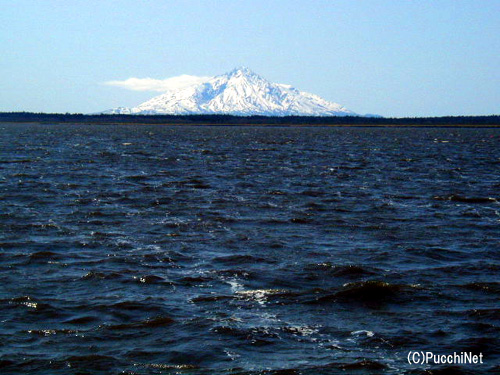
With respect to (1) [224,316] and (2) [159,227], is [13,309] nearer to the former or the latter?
(1) [224,316]

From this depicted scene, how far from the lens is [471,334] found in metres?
11.2

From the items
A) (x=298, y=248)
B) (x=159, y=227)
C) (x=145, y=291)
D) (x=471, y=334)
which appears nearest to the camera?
(x=471, y=334)

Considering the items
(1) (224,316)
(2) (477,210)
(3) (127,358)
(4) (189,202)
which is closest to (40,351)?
(3) (127,358)

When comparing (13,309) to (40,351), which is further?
(13,309)

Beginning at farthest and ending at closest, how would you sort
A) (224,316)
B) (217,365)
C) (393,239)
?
(393,239) → (224,316) → (217,365)

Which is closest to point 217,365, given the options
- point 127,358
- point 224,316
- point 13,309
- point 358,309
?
point 127,358

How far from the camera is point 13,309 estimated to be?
1232 centimetres

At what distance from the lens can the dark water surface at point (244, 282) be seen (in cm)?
1019

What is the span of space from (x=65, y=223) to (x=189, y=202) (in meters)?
7.31

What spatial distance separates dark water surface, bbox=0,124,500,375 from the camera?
33.4 ft

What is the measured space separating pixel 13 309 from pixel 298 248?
8.75m

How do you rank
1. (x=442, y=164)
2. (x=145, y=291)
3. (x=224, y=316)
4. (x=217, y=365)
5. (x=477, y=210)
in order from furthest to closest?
(x=442, y=164), (x=477, y=210), (x=145, y=291), (x=224, y=316), (x=217, y=365)

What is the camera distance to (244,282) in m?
14.6

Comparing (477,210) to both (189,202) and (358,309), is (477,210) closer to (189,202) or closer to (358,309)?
(189,202)
